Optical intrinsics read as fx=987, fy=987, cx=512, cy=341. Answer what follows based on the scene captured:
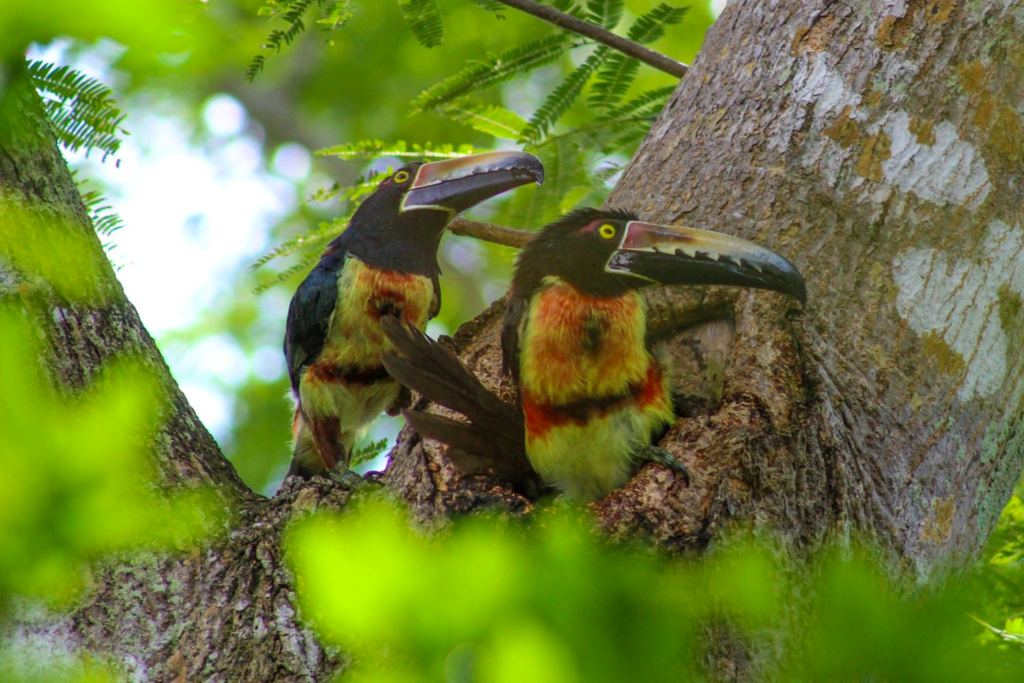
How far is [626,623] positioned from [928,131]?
236 cm

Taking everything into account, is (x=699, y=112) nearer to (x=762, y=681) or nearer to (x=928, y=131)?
(x=928, y=131)

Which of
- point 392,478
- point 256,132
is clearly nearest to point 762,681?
point 392,478

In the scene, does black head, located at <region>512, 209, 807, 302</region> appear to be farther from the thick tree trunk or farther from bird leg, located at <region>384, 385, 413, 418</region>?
the thick tree trunk

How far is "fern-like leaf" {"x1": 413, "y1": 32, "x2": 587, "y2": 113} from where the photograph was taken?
417 cm

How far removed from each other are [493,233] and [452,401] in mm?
1137

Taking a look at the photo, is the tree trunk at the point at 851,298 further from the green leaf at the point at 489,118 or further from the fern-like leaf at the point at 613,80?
the green leaf at the point at 489,118

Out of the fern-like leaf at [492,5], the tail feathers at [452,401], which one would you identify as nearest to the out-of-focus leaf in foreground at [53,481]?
the tail feathers at [452,401]

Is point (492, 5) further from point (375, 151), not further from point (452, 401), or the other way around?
point (452, 401)

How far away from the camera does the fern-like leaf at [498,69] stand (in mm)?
4168

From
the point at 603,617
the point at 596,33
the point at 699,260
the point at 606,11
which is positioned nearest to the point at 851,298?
the point at 699,260

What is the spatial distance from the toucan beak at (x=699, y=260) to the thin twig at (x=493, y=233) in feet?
2.13

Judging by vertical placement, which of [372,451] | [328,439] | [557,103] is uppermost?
[557,103]

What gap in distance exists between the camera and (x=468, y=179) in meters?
3.86

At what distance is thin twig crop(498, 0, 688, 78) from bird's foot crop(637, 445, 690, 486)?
1.91 meters
